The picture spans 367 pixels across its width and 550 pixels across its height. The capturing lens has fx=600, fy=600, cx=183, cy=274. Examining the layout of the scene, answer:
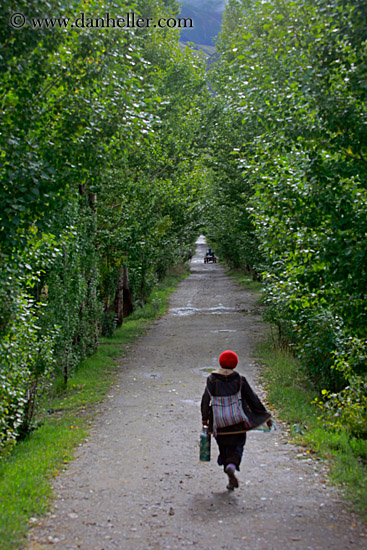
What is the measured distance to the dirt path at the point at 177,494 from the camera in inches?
208

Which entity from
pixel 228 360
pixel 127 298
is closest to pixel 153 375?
pixel 228 360

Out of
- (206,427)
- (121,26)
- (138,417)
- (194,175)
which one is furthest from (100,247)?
(194,175)

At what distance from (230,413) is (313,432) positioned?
104 inches

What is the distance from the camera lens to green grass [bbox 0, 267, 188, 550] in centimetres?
565

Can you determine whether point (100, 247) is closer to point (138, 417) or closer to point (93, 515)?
point (138, 417)

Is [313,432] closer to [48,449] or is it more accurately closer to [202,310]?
[48,449]

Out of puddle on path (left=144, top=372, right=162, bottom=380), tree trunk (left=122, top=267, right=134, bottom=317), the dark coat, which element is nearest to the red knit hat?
the dark coat

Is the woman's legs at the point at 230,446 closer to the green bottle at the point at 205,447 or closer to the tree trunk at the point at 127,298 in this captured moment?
the green bottle at the point at 205,447

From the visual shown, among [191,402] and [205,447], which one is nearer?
[205,447]

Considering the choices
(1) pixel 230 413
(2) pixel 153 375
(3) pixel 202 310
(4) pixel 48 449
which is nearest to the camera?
(1) pixel 230 413

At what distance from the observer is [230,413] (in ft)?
21.0

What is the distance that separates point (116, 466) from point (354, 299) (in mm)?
3543

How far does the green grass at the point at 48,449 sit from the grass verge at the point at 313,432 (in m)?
3.14

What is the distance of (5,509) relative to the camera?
5699 mm
